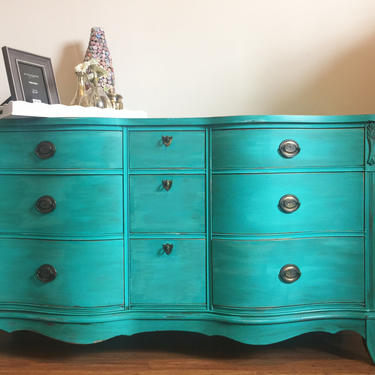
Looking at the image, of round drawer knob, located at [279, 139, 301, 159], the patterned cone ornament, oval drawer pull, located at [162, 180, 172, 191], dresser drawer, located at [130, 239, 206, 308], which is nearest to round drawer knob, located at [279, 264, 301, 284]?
dresser drawer, located at [130, 239, 206, 308]

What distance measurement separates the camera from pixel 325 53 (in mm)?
2057

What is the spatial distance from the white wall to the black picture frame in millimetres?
281

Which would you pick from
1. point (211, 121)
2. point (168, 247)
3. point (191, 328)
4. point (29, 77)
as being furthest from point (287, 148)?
point (29, 77)

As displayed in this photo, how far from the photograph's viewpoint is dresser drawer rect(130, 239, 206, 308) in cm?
158

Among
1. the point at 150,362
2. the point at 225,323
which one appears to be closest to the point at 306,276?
the point at 225,323

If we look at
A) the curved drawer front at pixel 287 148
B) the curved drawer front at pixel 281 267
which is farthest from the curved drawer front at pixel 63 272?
the curved drawer front at pixel 287 148

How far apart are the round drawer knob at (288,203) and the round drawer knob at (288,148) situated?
139 millimetres

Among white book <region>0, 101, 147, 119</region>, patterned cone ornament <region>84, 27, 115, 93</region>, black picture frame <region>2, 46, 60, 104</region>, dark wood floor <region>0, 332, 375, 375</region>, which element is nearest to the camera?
white book <region>0, 101, 147, 119</region>

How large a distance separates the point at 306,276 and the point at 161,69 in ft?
3.79

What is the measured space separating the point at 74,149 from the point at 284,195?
75cm

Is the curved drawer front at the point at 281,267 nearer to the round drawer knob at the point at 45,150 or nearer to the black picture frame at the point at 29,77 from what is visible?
the round drawer knob at the point at 45,150

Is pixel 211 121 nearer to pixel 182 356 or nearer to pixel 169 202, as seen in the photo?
pixel 169 202

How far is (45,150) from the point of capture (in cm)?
154

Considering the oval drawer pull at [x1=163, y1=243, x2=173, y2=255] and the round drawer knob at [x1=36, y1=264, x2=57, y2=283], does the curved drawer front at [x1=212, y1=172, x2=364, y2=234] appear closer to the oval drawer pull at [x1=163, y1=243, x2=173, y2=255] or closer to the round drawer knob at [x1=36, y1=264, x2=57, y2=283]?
the oval drawer pull at [x1=163, y1=243, x2=173, y2=255]
